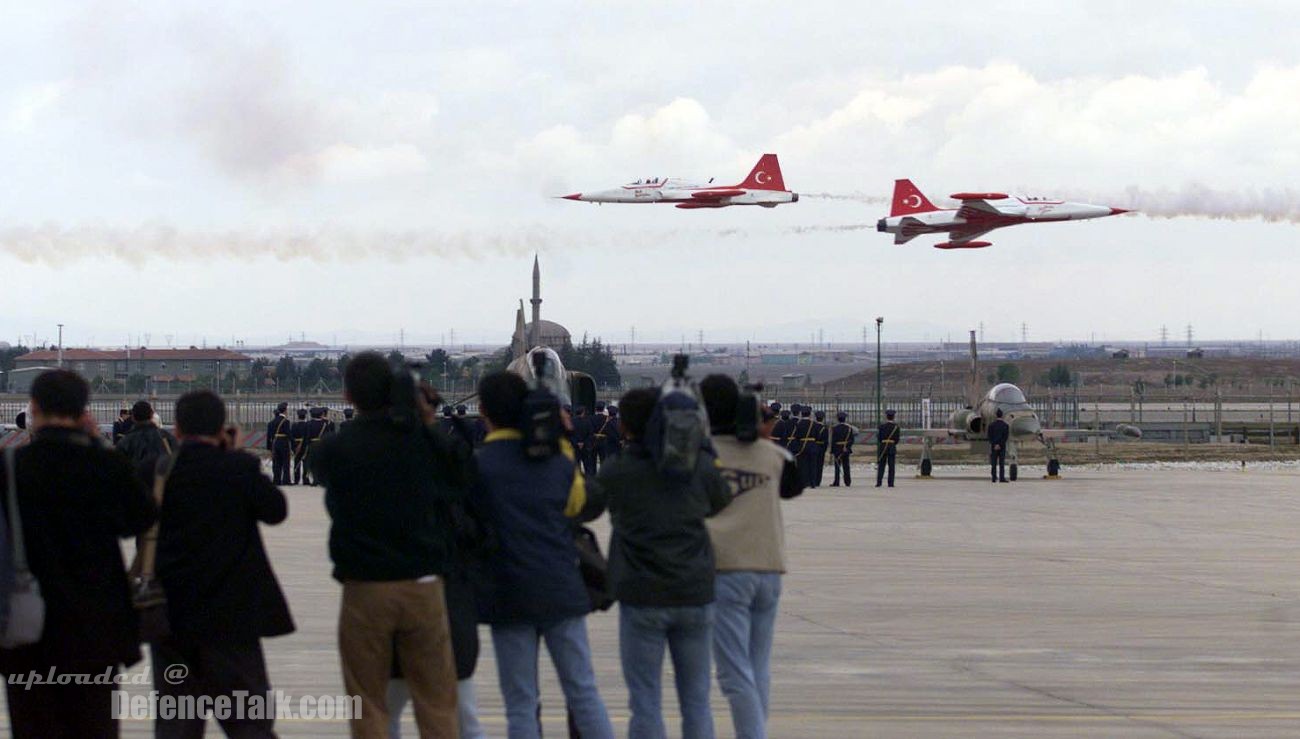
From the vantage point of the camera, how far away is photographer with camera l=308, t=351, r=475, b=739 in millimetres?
6273

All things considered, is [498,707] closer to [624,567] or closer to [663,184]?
[624,567]

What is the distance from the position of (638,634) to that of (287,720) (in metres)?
2.40

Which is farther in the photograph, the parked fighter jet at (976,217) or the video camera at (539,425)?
the parked fighter jet at (976,217)

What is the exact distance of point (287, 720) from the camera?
8102 millimetres

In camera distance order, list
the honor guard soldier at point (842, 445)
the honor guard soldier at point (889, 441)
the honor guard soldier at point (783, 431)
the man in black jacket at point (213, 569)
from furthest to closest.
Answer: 1. the honor guard soldier at point (842, 445)
2. the honor guard soldier at point (889, 441)
3. the honor guard soldier at point (783, 431)
4. the man in black jacket at point (213, 569)

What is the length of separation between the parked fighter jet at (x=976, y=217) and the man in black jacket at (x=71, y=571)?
43816 mm

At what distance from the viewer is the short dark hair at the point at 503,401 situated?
6.83m

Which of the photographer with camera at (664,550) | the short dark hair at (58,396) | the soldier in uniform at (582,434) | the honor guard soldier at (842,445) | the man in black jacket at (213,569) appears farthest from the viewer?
the honor guard soldier at (842,445)

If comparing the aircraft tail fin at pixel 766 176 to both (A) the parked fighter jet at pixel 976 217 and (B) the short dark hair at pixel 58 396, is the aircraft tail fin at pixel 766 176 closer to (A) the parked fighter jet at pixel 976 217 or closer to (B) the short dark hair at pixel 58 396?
(A) the parked fighter jet at pixel 976 217

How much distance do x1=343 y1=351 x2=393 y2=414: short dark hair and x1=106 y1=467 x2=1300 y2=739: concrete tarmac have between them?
2296 mm

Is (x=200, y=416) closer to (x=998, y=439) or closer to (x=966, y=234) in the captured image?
(x=998, y=439)

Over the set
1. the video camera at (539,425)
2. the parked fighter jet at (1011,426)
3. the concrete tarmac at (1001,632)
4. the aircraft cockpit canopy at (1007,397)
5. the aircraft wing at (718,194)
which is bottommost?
the concrete tarmac at (1001,632)

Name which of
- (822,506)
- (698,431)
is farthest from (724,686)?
(822,506)

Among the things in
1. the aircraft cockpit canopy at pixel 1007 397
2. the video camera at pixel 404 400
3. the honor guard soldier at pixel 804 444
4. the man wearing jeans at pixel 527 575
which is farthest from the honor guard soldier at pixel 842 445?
the video camera at pixel 404 400
